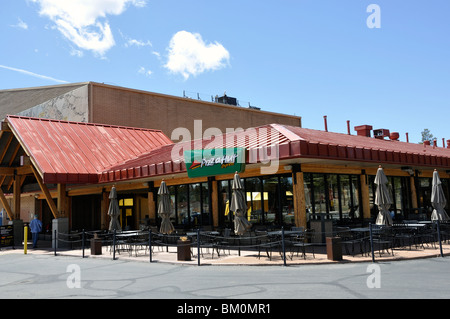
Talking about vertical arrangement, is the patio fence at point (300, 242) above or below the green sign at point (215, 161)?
below

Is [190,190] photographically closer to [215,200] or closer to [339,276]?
[215,200]

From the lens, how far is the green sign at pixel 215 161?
53.1ft

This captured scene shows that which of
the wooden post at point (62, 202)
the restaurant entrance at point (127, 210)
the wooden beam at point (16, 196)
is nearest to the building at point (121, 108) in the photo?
the restaurant entrance at point (127, 210)

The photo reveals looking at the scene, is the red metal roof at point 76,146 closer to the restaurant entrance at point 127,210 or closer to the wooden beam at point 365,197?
the restaurant entrance at point 127,210

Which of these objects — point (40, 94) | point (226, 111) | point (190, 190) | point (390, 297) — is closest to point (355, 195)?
point (190, 190)

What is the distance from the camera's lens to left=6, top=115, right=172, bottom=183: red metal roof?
70.6 feet

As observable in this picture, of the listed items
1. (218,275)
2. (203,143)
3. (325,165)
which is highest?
(203,143)

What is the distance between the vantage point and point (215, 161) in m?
17.0

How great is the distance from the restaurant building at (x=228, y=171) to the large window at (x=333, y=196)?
0.14 ft

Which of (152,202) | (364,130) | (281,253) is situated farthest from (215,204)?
(364,130)

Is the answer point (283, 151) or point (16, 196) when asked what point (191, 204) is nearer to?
point (283, 151)

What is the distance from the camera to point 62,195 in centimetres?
2222
